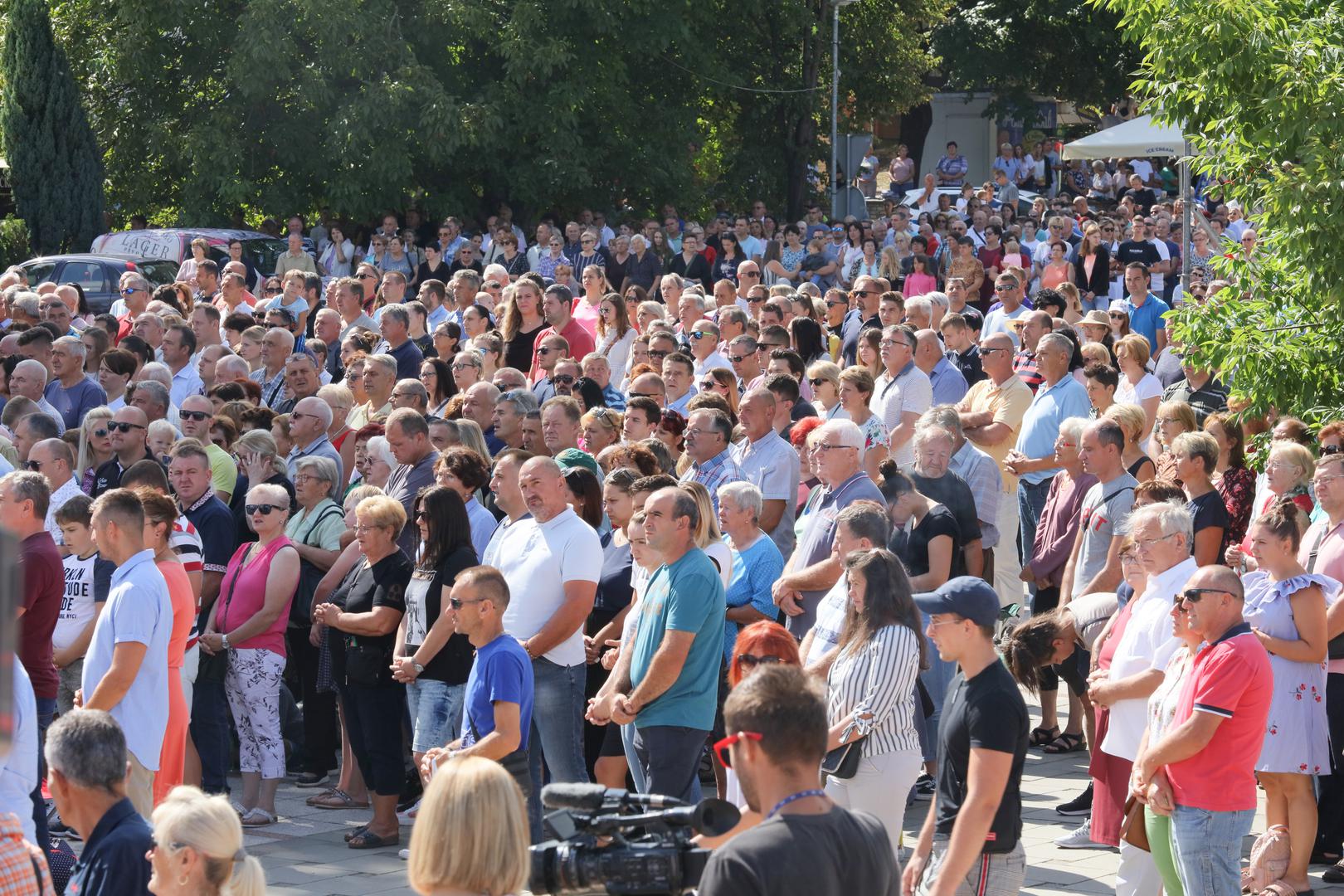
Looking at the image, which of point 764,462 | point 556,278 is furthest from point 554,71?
point 764,462

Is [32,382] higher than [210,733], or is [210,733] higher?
[32,382]

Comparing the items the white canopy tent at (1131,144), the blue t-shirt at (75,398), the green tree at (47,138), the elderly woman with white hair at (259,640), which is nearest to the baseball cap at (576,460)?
the elderly woman with white hair at (259,640)

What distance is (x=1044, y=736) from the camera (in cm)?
914

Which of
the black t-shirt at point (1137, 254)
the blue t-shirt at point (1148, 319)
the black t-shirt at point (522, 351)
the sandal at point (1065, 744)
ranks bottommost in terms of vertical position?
the sandal at point (1065, 744)

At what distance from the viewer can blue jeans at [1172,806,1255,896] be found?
5531 mm

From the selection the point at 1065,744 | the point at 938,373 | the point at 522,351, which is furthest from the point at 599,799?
the point at 522,351

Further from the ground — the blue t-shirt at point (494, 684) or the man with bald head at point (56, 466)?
the man with bald head at point (56, 466)

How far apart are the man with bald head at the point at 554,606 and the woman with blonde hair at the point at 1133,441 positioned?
2.96 meters

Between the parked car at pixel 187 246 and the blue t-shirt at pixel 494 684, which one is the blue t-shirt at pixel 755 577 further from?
the parked car at pixel 187 246

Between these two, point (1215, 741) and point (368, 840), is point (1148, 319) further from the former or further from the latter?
point (1215, 741)

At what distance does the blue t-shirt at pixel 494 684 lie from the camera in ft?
20.2

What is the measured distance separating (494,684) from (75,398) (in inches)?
267

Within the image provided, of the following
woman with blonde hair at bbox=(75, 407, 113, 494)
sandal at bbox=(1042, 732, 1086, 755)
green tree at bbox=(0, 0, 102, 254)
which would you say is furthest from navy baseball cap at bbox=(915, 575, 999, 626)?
green tree at bbox=(0, 0, 102, 254)

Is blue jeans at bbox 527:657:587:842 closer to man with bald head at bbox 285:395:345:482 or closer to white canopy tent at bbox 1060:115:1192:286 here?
man with bald head at bbox 285:395:345:482
